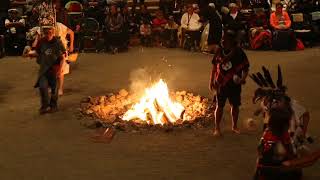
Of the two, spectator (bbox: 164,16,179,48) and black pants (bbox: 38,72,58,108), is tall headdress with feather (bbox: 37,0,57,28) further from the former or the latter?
spectator (bbox: 164,16,179,48)

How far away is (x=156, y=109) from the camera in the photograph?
8.45 metres

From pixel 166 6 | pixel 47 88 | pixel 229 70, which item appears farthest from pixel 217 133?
pixel 166 6

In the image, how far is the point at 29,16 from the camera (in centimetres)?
1661

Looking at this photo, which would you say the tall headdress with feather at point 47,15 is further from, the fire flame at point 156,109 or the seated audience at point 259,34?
the seated audience at point 259,34

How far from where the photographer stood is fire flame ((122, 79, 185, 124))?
8.34 metres

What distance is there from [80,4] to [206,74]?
7.39m

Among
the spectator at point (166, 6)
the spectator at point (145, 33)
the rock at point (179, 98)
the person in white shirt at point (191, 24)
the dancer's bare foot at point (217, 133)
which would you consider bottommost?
the dancer's bare foot at point (217, 133)

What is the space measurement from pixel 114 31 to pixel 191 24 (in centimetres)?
229

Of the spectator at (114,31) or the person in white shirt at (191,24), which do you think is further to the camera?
the person in white shirt at (191,24)

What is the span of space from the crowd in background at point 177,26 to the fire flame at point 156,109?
18.9 ft

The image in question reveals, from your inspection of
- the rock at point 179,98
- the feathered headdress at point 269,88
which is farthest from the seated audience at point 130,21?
the feathered headdress at point 269,88

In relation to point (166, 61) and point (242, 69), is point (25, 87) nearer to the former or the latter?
point (166, 61)

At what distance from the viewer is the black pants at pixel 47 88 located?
356 inches

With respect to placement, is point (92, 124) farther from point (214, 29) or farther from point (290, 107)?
point (214, 29)
